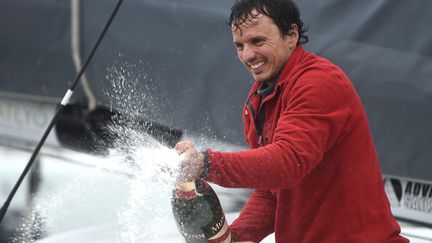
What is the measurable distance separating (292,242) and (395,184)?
166 centimetres

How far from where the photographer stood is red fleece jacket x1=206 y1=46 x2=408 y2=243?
5.96ft

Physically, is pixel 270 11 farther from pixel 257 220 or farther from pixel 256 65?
pixel 257 220

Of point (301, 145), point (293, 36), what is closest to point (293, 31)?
point (293, 36)

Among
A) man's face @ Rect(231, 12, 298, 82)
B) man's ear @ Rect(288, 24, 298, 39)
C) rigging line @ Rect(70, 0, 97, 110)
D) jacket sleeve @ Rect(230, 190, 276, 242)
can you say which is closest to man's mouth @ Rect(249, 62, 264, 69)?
man's face @ Rect(231, 12, 298, 82)

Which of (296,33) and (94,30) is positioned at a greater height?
(296,33)

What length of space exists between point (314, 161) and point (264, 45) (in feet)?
1.04

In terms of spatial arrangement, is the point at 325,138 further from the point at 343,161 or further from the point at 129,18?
the point at 129,18

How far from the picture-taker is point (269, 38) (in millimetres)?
1982

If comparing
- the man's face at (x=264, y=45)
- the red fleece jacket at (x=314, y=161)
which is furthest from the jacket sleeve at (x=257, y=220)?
the man's face at (x=264, y=45)

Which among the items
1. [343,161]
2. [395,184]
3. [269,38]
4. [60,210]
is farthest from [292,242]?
[60,210]

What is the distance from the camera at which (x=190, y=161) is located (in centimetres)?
179

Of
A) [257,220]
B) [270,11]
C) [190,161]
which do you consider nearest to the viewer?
[190,161]

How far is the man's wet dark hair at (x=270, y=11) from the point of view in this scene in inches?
77.5

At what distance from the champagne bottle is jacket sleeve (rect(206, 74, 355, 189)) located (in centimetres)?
16
